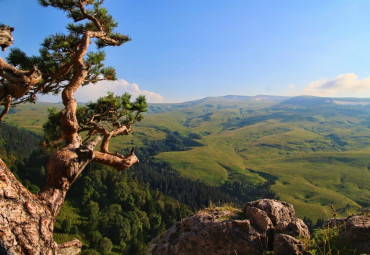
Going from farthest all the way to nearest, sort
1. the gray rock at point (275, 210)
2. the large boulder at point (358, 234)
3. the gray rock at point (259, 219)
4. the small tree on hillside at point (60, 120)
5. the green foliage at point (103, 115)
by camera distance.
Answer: the green foliage at point (103, 115), the gray rock at point (275, 210), the gray rock at point (259, 219), the large boulder at point (358, 234), the small tree on hillside at point (60, 120)

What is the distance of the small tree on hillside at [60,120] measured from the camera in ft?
14.8

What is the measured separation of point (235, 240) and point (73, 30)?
14093mm

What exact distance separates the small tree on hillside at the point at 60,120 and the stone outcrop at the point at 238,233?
3.81 meters

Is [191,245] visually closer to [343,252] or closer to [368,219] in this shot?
[343,252]

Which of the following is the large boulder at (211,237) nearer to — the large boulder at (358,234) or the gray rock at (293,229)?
the gray rock at (293,229)

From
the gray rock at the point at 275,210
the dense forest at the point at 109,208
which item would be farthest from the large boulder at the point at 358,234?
the dense forest at the point at 109,208

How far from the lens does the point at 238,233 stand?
792cm

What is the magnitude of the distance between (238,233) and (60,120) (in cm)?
810

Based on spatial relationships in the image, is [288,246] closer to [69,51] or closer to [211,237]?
[211,237]

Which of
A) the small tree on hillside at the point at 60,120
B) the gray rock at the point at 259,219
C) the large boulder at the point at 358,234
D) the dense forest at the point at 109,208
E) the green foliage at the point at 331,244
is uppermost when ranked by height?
the small tree on hillside at the point at 60,120

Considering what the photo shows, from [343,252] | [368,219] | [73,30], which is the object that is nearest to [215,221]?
[343,252]

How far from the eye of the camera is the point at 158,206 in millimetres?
122438

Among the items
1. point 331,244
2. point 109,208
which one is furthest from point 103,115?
point 109,208

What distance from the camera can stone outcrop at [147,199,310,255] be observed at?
24.4 ft
